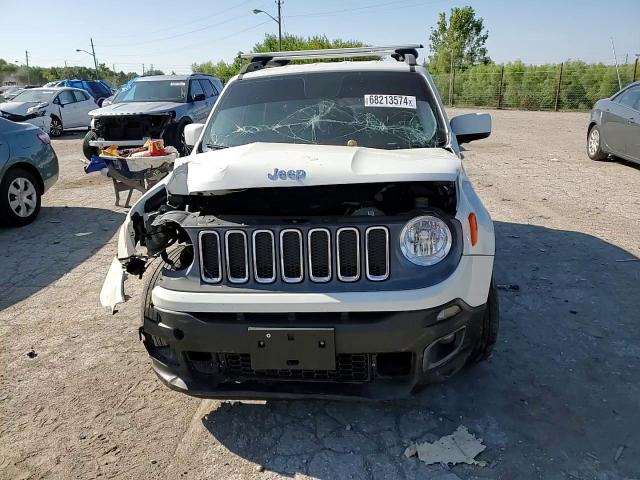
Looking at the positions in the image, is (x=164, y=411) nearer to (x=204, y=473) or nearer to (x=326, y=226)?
(x=204, y=473)

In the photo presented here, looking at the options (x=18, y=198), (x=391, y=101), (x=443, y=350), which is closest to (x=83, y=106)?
(x=18, y=198)

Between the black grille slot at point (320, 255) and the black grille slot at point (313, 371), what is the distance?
0.39 m

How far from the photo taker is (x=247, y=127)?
3848 mm

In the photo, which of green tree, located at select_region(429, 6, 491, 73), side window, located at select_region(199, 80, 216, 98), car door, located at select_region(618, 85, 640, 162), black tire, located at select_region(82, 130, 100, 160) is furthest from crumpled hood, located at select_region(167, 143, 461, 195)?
green tree, located at select_region(429, 6, 491, 73)

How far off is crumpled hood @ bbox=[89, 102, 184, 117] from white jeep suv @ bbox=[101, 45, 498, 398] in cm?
735

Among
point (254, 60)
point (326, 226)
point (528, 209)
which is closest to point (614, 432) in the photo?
point (326, 226)

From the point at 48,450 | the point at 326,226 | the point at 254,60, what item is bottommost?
the point at 48,450

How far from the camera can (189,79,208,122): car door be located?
417 inches

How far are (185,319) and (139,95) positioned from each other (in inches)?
386

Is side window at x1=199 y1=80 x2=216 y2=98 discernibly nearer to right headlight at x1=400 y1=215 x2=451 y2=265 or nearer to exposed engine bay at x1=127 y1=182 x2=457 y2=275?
exposed engine bay at x1=127 y1=182 x2=457 y2=275

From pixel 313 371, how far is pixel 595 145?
32.2 ft

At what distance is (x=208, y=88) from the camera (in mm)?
11984

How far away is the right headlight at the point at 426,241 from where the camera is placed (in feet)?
8.03

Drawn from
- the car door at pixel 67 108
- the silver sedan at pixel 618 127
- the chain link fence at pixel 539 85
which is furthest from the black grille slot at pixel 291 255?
the chain link fence at pixel 539 85
